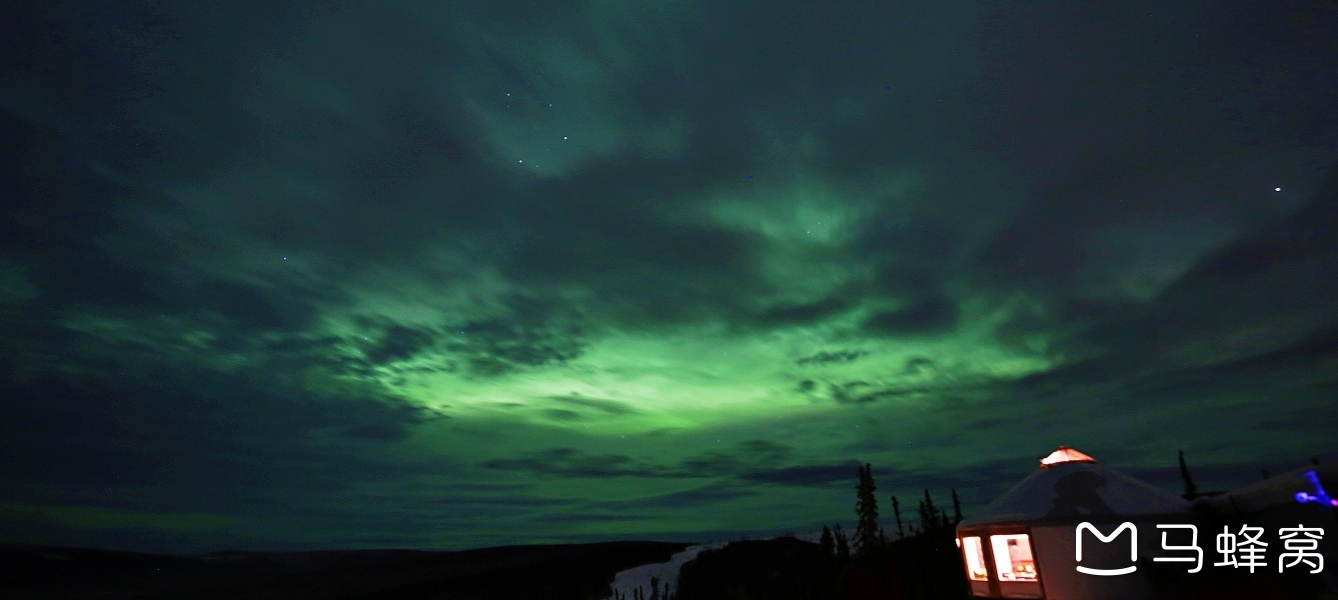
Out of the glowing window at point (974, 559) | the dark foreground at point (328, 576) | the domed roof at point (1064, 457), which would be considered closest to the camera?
the glowing window at point (974, 559)

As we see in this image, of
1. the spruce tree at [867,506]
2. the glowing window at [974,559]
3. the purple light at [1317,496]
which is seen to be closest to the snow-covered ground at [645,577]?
the spruce tree at [867,506]

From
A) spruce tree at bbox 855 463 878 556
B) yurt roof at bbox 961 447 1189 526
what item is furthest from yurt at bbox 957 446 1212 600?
spruce tree at bbox 855 463 878 556

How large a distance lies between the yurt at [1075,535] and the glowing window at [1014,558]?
0.03 m

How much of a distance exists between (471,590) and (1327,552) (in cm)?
8943

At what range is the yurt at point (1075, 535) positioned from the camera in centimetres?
1588

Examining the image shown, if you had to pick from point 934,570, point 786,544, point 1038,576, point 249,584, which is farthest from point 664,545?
point 1038,576

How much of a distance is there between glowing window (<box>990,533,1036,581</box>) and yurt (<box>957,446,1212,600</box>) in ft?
0.09

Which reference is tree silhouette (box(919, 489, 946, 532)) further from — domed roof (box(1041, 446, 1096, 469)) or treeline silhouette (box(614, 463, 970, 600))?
domed roof (box(1041, 446, 1096, 469))

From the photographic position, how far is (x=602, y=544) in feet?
466

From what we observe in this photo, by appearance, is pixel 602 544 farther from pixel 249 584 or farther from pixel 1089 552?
pixel 1089 552

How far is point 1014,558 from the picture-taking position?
18000 mm

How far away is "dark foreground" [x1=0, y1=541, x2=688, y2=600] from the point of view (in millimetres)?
87500

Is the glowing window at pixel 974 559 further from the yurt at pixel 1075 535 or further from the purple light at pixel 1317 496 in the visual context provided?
the purple light at pixel 1317 496

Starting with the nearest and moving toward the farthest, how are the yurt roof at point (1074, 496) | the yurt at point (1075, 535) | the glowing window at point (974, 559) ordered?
the yurt at point (1075, 535) < the yurt roof at point (1074, 496) < the glowing window at point (974, 559)
